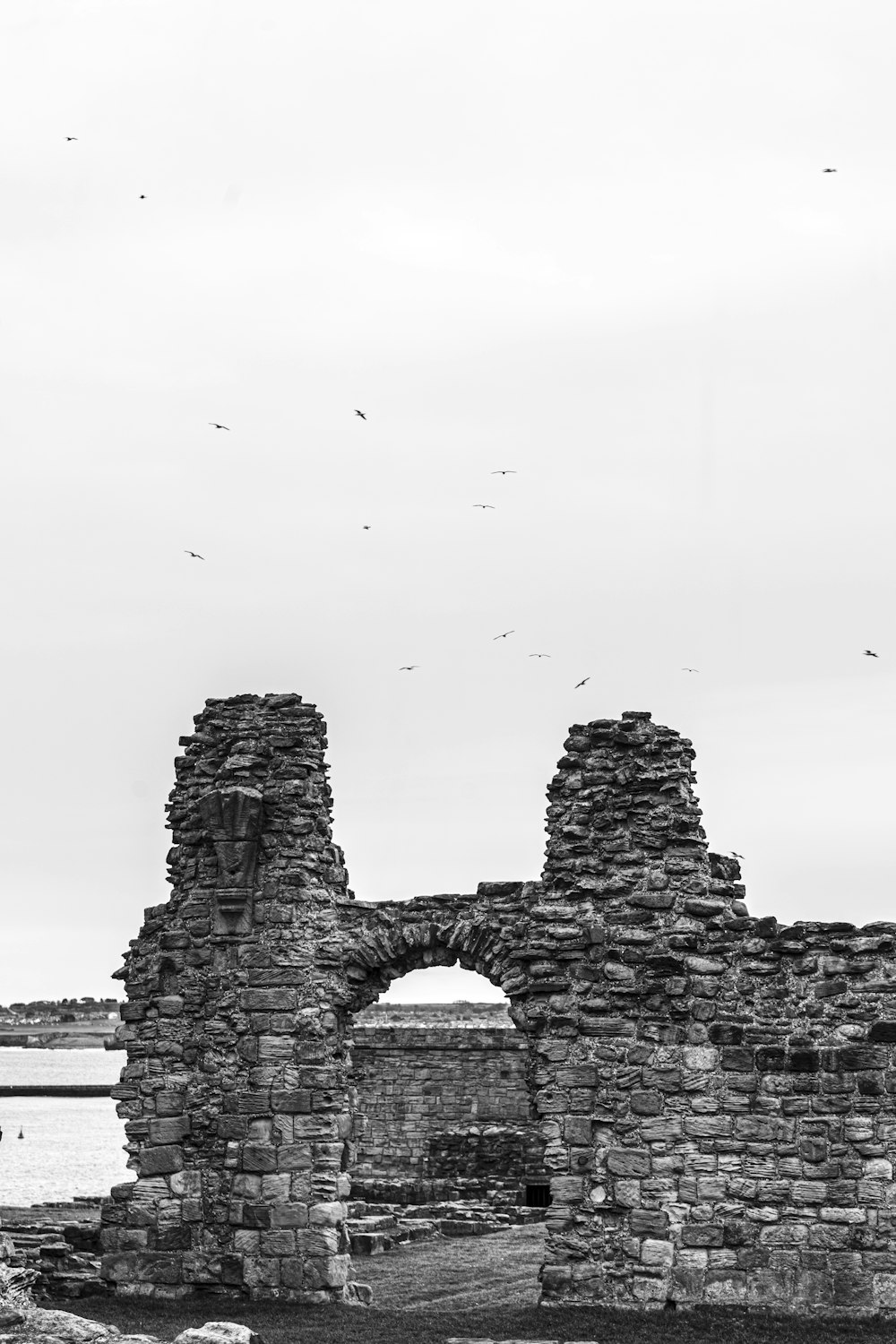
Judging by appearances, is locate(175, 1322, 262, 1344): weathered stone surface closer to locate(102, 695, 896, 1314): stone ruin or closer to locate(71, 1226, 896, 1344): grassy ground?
locate(71, 1226, 896, 1344): grassy ground

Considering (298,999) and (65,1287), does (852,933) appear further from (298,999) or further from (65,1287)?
(65,1287)

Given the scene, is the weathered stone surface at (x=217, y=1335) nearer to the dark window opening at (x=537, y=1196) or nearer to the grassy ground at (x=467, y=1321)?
the grassy ground at (x=467, y=1321)

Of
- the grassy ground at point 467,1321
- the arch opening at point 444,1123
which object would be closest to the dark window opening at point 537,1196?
the arch opening at point 444,1123

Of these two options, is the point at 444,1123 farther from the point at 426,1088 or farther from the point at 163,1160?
the point at 163,1160

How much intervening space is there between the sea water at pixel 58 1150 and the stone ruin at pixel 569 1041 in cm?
1967

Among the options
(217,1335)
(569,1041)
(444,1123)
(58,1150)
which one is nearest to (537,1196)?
(444,1123)

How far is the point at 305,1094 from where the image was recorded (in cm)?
1709

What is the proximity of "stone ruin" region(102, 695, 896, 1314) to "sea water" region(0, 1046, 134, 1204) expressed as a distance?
1967cm

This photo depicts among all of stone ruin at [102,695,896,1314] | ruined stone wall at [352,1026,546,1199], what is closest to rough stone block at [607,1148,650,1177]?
stone ruin at [102,695,896,1314]

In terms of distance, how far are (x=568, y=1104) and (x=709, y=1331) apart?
227cm

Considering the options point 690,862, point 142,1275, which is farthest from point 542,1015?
point 142,1275

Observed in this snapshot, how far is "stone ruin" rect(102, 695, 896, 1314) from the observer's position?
15.5 metres

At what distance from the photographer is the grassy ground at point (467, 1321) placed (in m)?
14.5

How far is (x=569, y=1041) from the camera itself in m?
16.1
